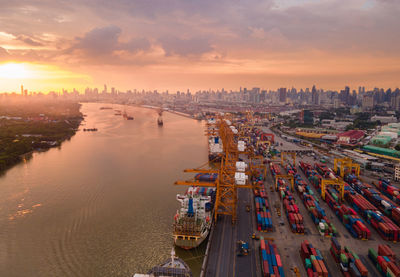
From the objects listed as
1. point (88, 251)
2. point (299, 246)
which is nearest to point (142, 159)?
point (88, 251)

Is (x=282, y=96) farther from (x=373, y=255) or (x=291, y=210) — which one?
(x=373, y=255)

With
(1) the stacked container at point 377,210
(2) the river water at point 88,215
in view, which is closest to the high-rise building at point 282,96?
(2) the river water at point 88,215

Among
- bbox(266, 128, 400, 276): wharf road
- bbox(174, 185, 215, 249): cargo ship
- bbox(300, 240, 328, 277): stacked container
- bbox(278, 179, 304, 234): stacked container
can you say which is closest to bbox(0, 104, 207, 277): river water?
bbox(174, 185, 215, 249): cargo ship

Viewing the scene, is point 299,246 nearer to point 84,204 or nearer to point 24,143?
point 84,204

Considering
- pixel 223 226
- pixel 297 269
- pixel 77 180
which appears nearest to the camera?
pixel 297 269

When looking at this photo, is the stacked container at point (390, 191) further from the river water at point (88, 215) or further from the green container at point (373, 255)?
the river water at point (88, 215)

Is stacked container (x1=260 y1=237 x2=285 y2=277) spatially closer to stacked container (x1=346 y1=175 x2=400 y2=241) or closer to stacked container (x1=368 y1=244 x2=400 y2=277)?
stacked container (x1=368 y1=244 x2=400 y2=277)

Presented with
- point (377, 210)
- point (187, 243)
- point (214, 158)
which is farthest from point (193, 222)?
point (214, 158)
